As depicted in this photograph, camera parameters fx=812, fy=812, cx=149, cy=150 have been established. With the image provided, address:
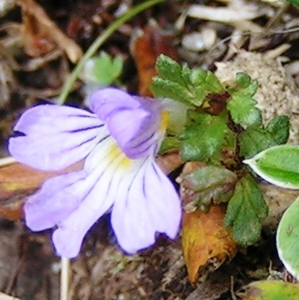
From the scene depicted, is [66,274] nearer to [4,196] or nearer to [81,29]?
[4,196]

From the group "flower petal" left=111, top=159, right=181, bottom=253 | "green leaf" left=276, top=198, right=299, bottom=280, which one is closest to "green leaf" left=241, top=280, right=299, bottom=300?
"green leaf" left=276, top=198, right=299, bottom=280

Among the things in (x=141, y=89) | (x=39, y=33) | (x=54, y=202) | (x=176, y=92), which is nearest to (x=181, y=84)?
(x=176, y=92)

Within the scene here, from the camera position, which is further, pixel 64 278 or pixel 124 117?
pixel 64 278

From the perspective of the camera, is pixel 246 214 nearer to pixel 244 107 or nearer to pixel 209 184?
pixel 209 184

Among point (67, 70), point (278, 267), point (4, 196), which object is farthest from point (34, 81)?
point (278, 267)

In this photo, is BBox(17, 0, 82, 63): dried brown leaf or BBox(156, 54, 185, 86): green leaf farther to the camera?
BBox(17, 0, 82, 63): dried brown leaf

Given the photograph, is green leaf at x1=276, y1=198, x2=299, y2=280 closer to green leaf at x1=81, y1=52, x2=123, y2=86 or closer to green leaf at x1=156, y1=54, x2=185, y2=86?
green leaf at x1=156, y1=54, x2=185, y2=86

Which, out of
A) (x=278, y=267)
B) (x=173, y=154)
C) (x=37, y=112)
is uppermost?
(x=37, y=112)
